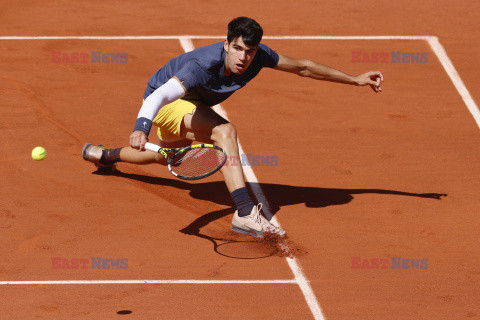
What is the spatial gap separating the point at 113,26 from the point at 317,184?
5.18 meters

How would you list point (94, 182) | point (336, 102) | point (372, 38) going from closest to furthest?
point (94, 182), point (336, 102), point (372, 38)

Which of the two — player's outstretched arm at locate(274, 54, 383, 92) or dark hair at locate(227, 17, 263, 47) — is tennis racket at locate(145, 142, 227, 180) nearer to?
dark hair at locate(227, 17, 263, 47)

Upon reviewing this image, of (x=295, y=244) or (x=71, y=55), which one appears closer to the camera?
(x=295, y=244)

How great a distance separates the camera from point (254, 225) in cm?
838

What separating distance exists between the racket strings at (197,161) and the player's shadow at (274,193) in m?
0.90

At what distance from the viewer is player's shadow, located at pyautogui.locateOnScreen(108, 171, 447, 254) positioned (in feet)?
30.6

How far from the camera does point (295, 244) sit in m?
8.50

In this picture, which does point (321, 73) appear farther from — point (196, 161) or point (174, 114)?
point (196, 161)

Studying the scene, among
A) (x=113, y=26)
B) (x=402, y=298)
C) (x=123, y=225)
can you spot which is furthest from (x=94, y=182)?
(x=113, y=26)

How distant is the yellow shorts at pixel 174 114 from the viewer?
28.3ft

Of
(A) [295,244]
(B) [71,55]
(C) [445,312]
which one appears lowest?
(C) [445,312]

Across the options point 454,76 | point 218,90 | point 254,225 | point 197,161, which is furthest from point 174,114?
point 454,76

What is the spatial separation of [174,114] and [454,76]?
515 cm

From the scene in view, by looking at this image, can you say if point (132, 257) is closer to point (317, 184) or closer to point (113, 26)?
point (317, 184)
